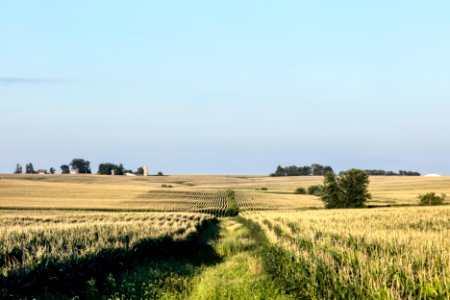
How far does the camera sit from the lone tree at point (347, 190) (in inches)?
3157

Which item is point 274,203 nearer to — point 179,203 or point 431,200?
point 179,203

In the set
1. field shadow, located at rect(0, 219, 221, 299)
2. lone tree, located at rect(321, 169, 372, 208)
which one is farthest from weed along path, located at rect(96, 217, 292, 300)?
lone tree, located at rect(321, 169, 372, 208)

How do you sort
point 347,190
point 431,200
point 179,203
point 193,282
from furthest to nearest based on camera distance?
point 179,203 < point 347,190 < point 431,200 < point 193,282

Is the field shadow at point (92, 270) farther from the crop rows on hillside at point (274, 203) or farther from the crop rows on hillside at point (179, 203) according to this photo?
the crop rows on hillside at point (274, 203)

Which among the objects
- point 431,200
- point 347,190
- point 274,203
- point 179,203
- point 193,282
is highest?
point 347,190

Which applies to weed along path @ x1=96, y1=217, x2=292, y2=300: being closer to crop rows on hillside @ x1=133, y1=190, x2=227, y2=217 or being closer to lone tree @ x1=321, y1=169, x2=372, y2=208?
crop rows on hillside @ x1=133, y1=190, x2=227, y2=217

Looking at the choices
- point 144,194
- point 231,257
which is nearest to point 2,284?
point 231,257

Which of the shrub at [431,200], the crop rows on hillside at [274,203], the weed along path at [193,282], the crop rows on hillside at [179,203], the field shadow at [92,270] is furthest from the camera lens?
the crop rows on hillside at [274,203]

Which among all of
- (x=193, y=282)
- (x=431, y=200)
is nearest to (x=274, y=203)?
(x=431, y=200)

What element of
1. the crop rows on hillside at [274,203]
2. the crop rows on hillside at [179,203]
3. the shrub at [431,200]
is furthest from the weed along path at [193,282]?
the shrub at [431,200]

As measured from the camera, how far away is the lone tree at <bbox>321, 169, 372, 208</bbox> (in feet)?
263

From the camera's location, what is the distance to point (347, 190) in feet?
267

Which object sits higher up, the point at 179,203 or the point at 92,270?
the point at 92,270

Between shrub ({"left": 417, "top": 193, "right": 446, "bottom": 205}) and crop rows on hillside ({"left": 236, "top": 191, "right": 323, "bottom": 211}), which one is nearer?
shrub ({"left": 417, "top": 193, "right": 446, "bottom": 205})
